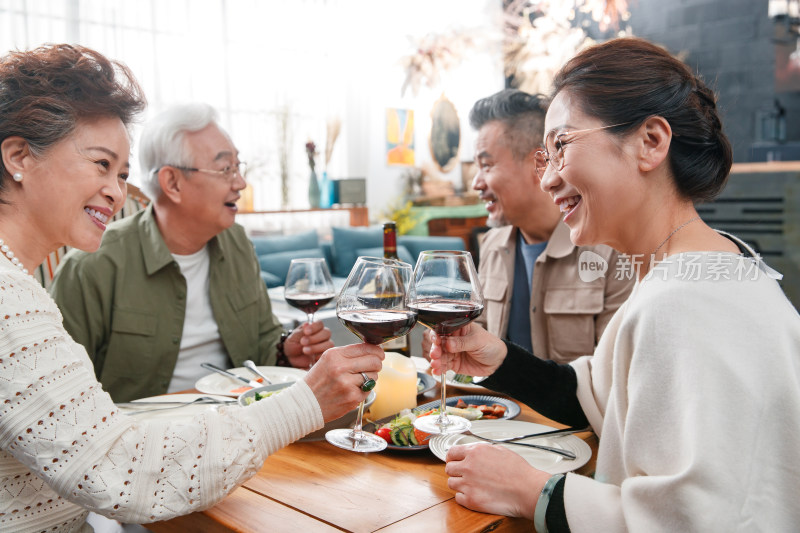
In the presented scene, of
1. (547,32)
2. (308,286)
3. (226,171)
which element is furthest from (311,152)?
(308,286)

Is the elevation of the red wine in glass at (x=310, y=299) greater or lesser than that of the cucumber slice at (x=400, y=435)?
greater

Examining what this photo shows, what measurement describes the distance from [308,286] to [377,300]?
665mm

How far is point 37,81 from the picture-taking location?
1144 mm

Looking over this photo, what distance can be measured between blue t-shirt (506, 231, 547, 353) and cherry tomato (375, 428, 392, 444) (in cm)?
111

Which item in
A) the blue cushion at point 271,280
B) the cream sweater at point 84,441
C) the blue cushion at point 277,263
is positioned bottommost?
the blue cushion at point 271,280

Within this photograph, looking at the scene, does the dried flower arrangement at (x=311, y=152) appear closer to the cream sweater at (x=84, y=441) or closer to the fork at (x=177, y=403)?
the fork at (x=177, y=403)

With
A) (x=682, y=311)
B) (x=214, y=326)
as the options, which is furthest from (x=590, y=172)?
(x=214, y=326)

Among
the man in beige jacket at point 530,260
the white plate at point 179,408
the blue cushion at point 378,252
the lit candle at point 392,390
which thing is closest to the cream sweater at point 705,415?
the lit candle at point 392,390

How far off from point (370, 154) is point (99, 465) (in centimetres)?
680

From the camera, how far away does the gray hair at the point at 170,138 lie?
2275mm

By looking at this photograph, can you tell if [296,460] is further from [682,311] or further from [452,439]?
[682,311]

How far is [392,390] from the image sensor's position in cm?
142

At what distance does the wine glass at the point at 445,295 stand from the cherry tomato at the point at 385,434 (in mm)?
55

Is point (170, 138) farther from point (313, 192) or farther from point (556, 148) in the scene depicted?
point (313, 192)
